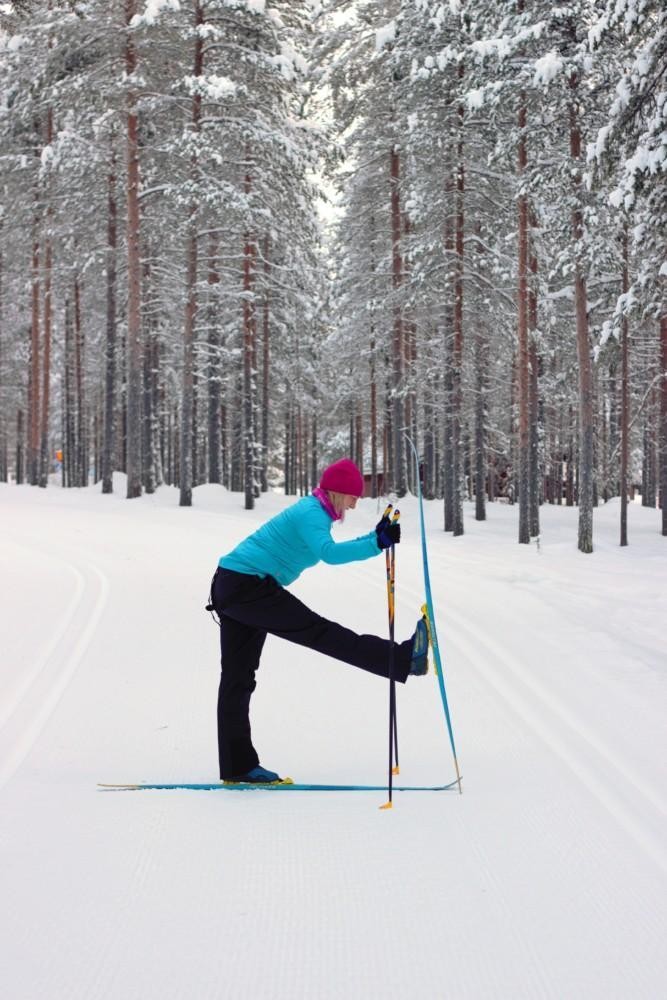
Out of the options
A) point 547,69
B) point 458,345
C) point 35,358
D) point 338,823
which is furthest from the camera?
point 35,358

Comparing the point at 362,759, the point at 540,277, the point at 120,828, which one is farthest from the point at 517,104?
the point at 120,828

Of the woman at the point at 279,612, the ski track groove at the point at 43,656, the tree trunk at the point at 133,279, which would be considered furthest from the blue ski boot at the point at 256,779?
the tree trunk at the point at 133,279

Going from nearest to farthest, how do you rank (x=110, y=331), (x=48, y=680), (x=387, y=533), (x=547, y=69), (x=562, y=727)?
(x=387, y=533)
(x=562, y=727)
(x=48, y=680)
(x=547, y=69)
(x=110, y=331)

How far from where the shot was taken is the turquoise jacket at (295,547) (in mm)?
4496

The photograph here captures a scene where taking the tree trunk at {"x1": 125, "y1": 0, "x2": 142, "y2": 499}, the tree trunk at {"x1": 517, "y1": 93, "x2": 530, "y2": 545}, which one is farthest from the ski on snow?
the tree trunk at {"x1": 125, "y1": 0, "x2": 142, "y2": 499}

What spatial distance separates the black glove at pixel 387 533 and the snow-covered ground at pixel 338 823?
1413 millimetres

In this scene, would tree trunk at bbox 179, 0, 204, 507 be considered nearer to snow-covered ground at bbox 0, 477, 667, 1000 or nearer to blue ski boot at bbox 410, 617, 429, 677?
snow-covered ground at bbox 0, 477, 667, 1000

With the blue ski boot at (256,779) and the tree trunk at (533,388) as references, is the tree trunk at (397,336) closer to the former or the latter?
the tree trunk at (533,388)

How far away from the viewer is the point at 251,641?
4789 mm

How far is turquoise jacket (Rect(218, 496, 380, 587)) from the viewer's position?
4.50 m

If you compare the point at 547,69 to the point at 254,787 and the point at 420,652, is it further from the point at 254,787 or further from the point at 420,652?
the point at 254,787

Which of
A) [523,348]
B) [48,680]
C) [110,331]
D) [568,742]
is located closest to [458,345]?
[523,348]

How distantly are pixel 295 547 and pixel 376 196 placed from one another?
83.7 feet

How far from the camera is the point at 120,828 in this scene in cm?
420
